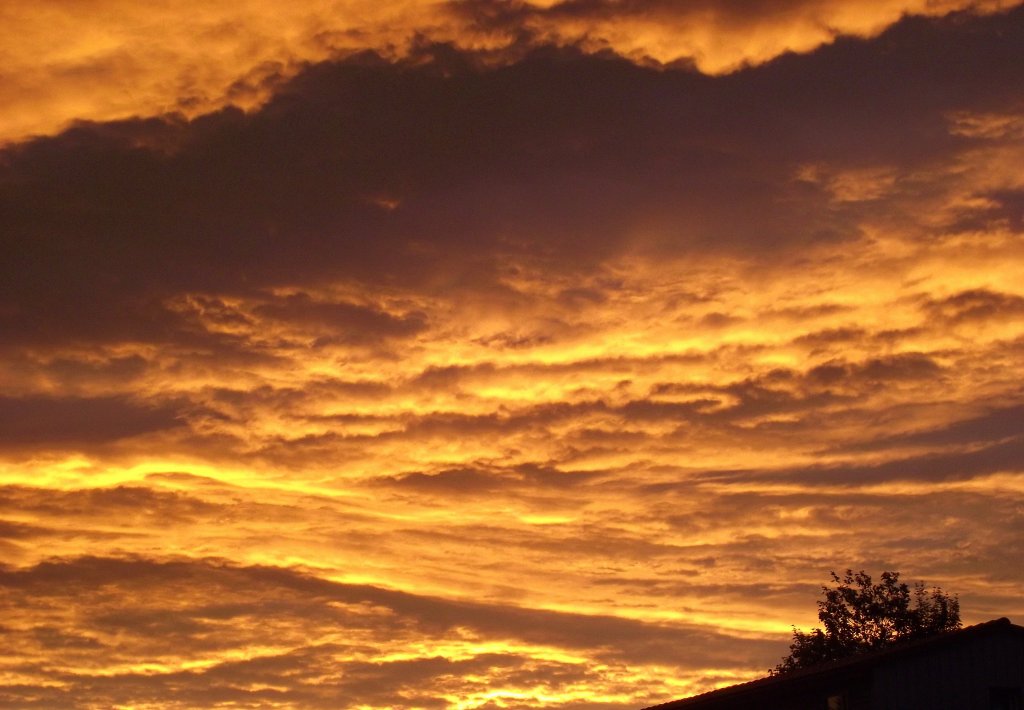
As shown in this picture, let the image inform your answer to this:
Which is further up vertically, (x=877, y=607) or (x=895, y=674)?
(x=877, y=607)

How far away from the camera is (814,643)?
78.5 m

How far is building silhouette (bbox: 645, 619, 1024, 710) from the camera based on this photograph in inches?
1422

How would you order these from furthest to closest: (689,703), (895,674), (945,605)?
(945,605) → (689,703) → (895,674)

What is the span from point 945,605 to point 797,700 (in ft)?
149

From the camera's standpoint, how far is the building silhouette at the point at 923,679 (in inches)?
1422

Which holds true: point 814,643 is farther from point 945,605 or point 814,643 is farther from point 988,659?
point 988,659

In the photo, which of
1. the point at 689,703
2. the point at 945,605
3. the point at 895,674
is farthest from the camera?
the point at 945,605

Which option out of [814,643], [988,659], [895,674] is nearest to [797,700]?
[895,674]

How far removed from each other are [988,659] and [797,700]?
20.5ft

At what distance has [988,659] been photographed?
3762 cm

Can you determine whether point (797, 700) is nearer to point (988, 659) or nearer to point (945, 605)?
point (988, 659)

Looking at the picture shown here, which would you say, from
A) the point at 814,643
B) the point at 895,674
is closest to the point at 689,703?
the point at 895,674

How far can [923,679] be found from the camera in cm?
3647

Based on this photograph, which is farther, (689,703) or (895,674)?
(689,703)
